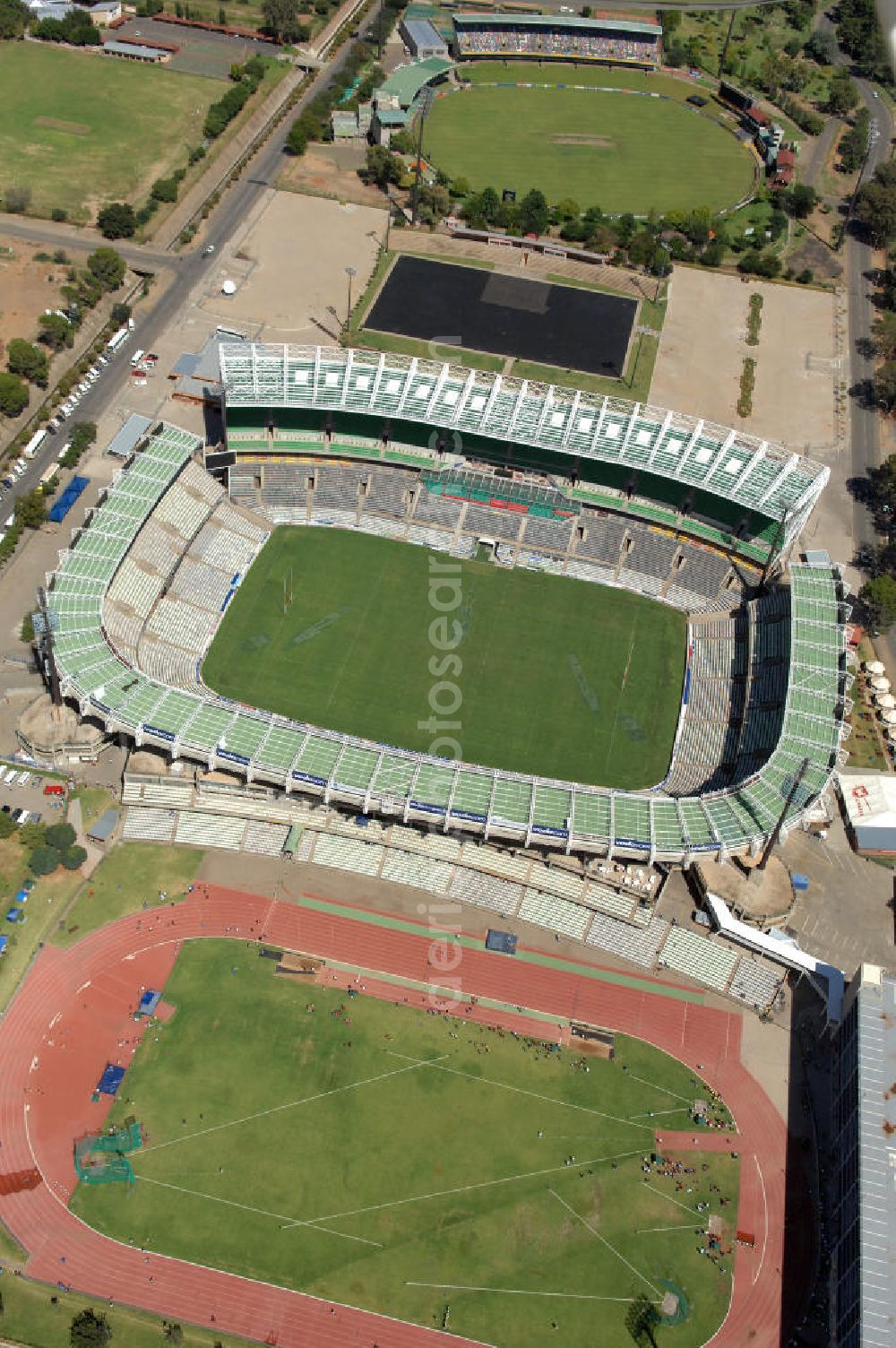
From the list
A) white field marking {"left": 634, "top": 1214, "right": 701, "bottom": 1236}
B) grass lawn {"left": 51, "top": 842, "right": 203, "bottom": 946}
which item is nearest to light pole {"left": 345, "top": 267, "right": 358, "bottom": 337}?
grass lawn {"left": 51, "top": 842, "right": 203, "bottom": 946}

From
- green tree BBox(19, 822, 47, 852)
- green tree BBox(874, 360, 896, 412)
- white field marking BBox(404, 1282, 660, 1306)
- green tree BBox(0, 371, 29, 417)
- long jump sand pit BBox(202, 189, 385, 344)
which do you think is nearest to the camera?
white field marking BBox(404, 1282, 660, 1306)

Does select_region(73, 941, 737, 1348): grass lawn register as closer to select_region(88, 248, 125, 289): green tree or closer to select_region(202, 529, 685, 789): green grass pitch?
select_region(202, 529, 685, 789): green grass pitch

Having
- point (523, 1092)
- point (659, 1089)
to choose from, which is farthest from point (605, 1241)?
point (659, 1089)

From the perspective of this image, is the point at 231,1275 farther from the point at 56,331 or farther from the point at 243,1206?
the point at 56,331

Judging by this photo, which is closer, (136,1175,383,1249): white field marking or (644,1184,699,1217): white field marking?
(136,1175,383,1249): white field marking

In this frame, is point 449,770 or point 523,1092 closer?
point 523,1092

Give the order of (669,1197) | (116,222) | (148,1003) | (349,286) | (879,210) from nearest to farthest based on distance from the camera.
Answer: (669,1197) < (148,1003) < (349,286) < (116,222) < (879,210)
